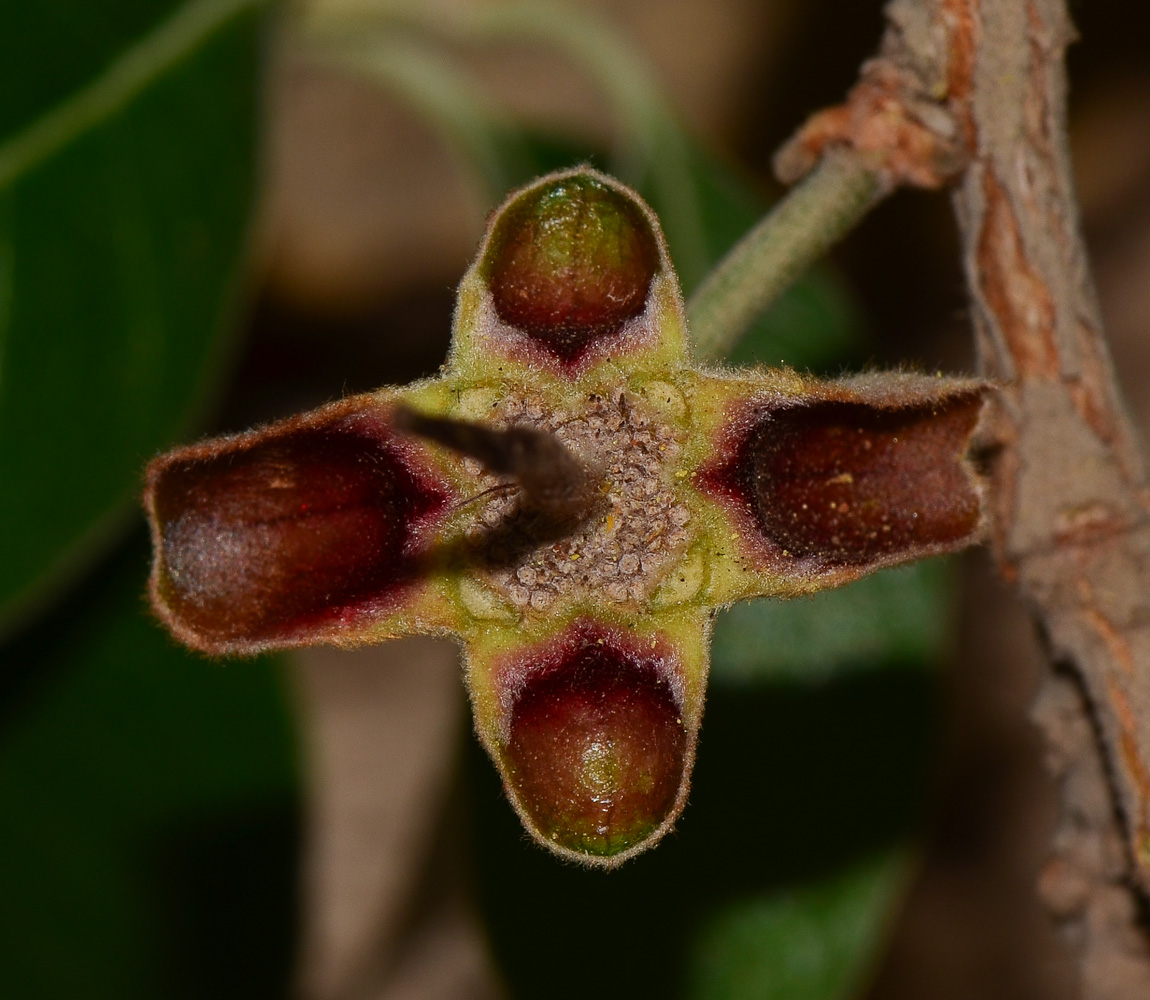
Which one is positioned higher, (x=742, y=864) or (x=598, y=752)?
(x=598, y=752)

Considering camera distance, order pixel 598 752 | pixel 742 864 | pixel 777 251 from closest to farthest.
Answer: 1. pixel 598 752
2. pixel 777 251
3. pixel 742 864

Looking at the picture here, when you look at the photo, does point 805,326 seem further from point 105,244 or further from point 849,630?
point 105,244

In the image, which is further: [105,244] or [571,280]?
[105,244]

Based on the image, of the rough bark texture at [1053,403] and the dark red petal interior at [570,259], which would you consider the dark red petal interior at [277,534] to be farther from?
the rough bark texture at [1053,403]

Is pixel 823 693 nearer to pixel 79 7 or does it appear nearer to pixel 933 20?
pixel 933 20

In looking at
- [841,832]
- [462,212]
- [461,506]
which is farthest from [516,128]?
[461,506]

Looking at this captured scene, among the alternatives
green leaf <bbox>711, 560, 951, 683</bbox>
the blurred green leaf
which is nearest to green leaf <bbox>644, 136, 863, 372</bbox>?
green leaf <bbox>711, 560, 951, 683</bbox>

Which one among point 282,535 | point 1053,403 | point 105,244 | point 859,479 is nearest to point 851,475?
point 859,479
